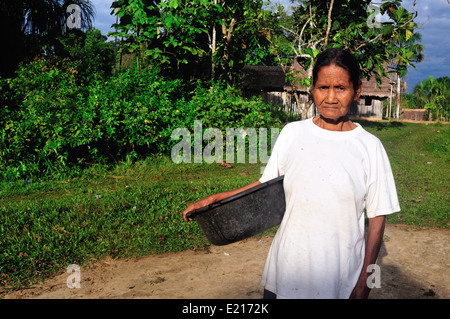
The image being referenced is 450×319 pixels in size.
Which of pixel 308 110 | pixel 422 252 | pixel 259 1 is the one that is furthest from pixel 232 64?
pixel 422 252

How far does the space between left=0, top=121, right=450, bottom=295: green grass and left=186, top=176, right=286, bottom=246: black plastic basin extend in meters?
2.41

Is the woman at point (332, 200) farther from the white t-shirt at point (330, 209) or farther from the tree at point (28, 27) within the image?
the tree at point (28, 27)

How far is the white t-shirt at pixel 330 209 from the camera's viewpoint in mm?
1700

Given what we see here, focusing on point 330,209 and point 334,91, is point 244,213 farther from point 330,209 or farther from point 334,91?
point 334,91

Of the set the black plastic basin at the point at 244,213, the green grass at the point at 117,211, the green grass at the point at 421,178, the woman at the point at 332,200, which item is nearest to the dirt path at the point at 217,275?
the green grass at the point at 117,211

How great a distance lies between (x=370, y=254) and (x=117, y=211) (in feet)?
13.9

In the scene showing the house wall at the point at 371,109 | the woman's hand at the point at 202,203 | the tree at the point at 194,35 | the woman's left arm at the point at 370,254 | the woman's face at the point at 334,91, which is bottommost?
the woman's left arm at the point at 370,254

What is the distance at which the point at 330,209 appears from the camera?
170cm

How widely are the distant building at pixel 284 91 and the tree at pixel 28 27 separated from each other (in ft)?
24.5

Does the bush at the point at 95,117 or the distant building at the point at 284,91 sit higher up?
the distant building at the point at 284,91

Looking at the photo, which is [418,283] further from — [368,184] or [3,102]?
[3,102]

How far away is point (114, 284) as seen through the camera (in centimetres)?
352

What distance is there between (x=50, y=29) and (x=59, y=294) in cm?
1332

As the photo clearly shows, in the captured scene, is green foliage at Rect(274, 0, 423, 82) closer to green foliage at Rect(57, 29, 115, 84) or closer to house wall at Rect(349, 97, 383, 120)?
green foliage at Rect(57, 29, 115, 84)
